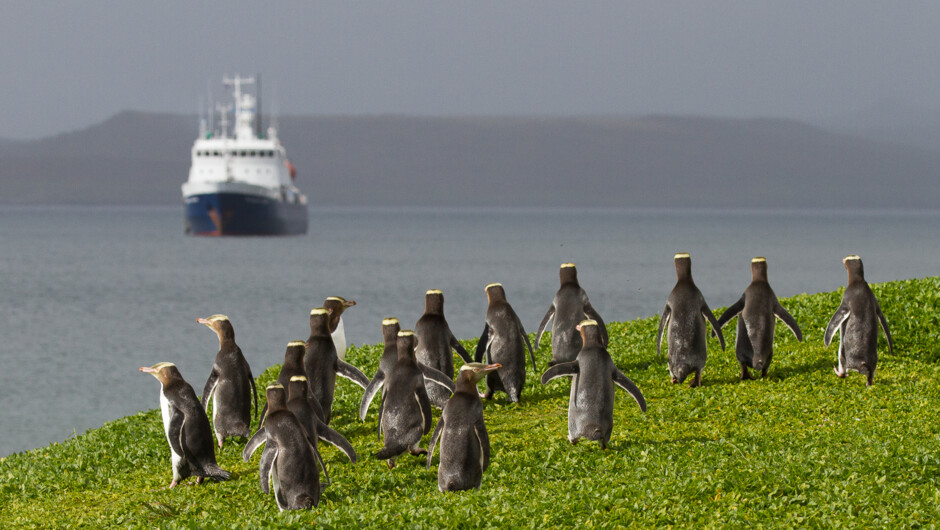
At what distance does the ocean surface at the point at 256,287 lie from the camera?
39562 mm

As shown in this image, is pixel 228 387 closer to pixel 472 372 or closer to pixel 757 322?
pixel 472 372

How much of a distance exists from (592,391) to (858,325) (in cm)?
494

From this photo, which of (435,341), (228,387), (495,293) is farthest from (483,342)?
(228,387)

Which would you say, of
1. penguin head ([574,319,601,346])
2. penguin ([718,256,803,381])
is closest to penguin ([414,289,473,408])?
penguin head ([574,319,601,346])

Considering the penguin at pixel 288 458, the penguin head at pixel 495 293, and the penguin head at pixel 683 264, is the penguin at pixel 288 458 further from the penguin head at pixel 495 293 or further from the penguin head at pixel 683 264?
the penguin head at pixel 683 264

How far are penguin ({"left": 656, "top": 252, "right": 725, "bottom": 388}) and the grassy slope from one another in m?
0.32

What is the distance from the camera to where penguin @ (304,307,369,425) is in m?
12.3

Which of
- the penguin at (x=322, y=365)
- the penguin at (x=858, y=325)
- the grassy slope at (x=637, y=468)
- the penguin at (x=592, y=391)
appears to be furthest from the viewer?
the penguin at (x=858, y=325)

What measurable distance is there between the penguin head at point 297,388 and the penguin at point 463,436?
1303 mm

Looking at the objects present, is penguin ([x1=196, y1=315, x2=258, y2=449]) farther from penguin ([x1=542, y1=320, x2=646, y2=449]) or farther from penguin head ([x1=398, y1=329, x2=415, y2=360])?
penguin ([x1=542, y1=320, x2=646, y2=449])

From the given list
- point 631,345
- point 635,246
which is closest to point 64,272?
point 635,246

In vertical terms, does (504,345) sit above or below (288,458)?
above

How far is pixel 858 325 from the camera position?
45.6ft

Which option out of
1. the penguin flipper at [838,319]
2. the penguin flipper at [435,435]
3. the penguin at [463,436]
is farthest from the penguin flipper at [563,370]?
the penguin flipper at [838,319]
